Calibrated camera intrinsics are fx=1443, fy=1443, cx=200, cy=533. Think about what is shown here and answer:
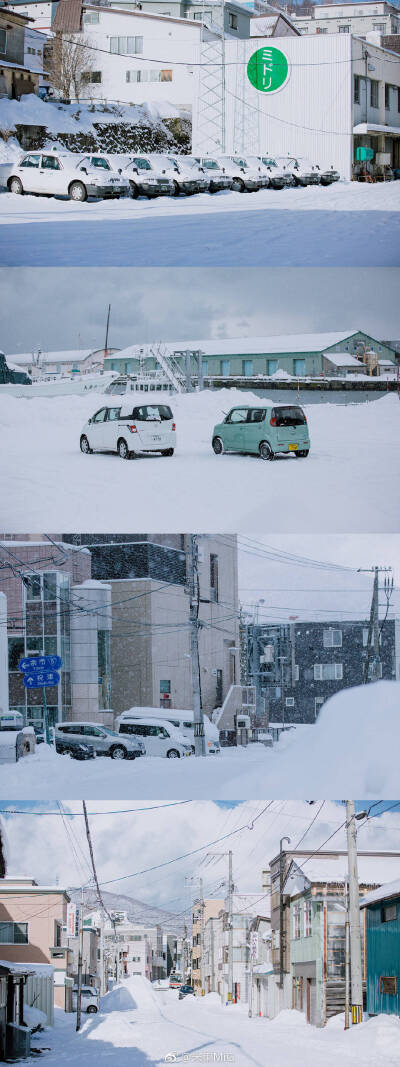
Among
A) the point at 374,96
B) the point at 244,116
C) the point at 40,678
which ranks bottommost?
the point at 40,678

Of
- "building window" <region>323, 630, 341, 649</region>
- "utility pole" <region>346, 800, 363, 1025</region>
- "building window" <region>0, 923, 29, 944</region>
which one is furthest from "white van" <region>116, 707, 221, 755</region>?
"building window" <region>0, 923, 29, 944</region>

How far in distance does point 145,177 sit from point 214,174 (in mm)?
288

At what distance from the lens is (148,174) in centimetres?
602

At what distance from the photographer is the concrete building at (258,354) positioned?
6090mm

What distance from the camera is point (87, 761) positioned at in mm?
6145

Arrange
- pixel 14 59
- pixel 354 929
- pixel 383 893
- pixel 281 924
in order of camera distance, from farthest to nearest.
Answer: pixel 281 924 → pixel 354 929 → pixel 383 893 → pixel 14 59

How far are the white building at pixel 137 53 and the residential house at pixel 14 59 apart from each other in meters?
0.16

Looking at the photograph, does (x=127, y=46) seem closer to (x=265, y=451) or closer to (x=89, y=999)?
(x=265, y=451)

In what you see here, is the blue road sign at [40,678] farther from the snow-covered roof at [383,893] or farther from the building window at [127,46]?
the building window at [127,46]

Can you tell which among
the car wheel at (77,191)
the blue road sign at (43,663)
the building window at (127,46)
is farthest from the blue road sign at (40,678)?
the building window at (127,46)

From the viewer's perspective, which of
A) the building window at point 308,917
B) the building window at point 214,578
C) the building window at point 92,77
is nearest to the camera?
the building window at point 92,77

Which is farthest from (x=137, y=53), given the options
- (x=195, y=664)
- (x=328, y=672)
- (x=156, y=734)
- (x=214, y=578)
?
(x=156, y=734)

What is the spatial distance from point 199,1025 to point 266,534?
87.1 inches

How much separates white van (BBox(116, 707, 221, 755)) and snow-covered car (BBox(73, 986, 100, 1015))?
4.50 ft
